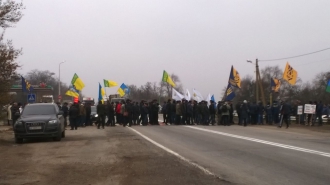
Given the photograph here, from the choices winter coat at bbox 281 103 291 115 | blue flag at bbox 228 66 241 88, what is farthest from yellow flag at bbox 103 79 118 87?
winter coat at bbox 281 103 291 115

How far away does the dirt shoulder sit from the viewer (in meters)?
9.67

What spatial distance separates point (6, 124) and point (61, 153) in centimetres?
2227

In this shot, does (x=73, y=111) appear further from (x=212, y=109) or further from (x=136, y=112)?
(x=212, y=109)

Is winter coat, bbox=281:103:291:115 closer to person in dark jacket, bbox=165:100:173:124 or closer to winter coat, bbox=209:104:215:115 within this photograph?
winter coat, bbox=209:104:215:115

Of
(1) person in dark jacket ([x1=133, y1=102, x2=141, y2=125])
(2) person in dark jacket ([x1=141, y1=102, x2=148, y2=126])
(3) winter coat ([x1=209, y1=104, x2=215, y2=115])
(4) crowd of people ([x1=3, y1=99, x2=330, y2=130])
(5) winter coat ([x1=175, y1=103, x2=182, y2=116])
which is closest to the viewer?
(4) crowd of people ([x1=3, y1=99, x2=330, y2=130])

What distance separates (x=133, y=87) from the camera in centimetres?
11094

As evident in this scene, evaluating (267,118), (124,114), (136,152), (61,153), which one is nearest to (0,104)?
(61,153)

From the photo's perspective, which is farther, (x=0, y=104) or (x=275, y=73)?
(x=275, y=73)

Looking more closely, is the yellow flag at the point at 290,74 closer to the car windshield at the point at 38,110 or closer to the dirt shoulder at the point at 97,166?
the car windshield at the point at 38,110

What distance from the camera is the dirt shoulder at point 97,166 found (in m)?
9.67

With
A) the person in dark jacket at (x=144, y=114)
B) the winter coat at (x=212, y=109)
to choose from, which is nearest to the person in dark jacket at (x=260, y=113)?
the winter coat at (x=212, y=109)

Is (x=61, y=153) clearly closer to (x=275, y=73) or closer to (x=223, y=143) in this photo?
(x=223, y=143)

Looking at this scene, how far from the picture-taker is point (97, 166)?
11.7 meters

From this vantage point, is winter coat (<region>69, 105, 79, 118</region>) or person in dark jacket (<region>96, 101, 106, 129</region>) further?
person in dark jacket (<region>96, 101, 106, 129</region>)
